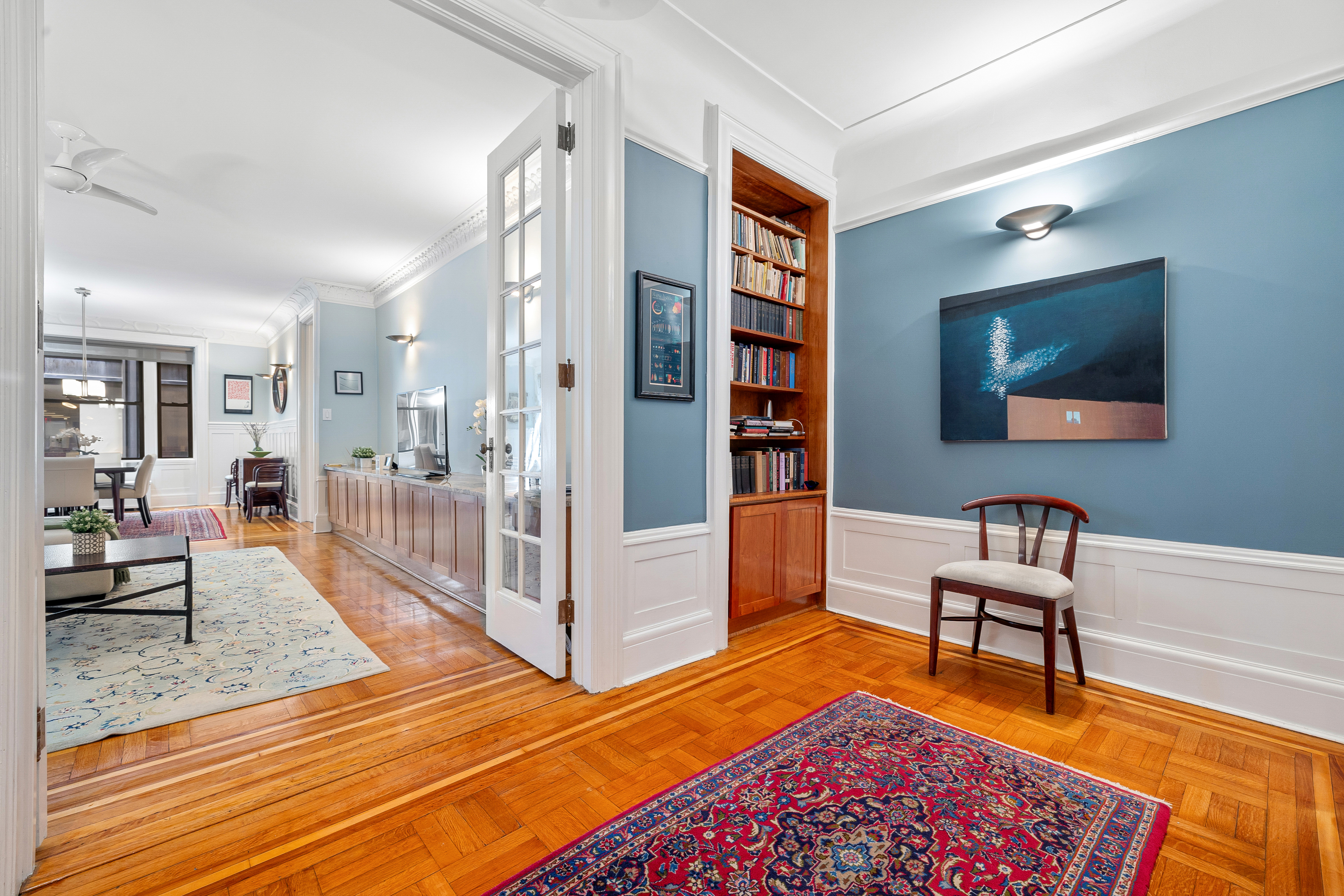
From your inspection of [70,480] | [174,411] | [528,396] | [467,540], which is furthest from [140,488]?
[528,396]

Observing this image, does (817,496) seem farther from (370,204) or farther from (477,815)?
(370,204)

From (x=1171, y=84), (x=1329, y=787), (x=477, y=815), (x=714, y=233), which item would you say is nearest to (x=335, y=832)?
(x=477, y=815)

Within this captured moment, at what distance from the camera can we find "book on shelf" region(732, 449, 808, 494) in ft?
10.2

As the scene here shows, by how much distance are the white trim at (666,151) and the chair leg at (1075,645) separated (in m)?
2.53

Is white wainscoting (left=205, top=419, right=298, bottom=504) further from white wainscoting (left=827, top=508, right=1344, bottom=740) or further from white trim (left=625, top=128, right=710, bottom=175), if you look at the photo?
white wainscoting (left=827, top=508, right=1344, bottom=740)

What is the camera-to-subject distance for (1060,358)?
A: 263 centimetres

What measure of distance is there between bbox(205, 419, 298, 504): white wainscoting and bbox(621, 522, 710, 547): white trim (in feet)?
27.3

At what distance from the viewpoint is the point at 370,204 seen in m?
4.38

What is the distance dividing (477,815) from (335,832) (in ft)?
1.16

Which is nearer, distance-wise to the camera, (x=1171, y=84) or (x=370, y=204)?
(x=1171, y=84)

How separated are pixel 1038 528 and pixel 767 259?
1.97 meters

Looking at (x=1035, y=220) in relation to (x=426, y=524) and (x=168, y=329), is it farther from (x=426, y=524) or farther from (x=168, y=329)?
(x=168, y=329)

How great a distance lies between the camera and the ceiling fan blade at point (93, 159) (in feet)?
10.1

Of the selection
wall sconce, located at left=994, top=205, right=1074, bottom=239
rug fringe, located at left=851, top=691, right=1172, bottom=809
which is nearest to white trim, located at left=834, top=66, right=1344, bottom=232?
wall sconce, located at left=994, top=205, right=1074, bottom=239
